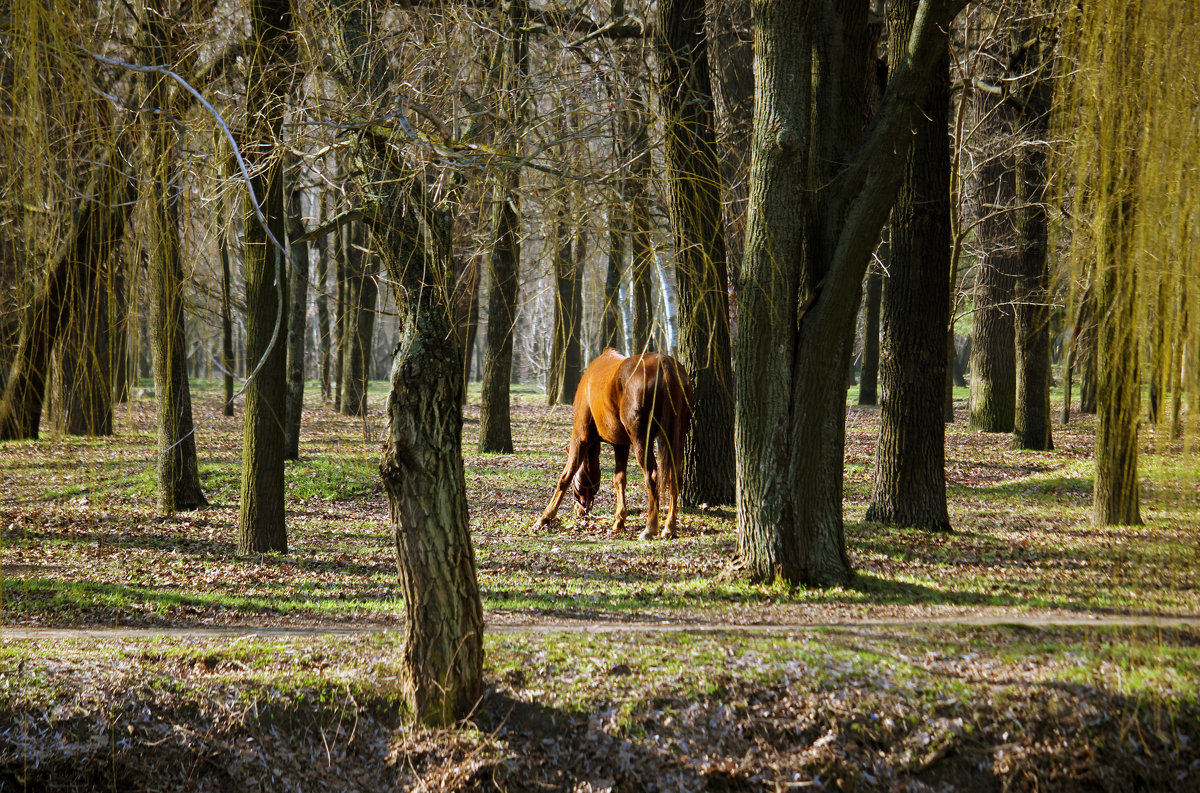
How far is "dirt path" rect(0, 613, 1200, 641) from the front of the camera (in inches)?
269

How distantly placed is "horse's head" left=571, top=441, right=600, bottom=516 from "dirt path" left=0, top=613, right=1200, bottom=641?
4.19 metres

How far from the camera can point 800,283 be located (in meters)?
8.28

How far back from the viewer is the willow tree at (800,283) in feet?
25.2

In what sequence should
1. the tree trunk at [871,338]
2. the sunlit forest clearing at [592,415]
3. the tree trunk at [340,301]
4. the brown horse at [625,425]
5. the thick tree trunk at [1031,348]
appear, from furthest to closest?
the tree trunk at [871,338] → the thick tree trunk at [1031,348] → the brown horse at [625,425] → the tree trunk at [340,301] → the sunlit forest clearing at [592,415]

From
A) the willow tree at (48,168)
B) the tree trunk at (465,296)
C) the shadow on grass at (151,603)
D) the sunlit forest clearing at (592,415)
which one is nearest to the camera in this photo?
the willow tree at (48,168)

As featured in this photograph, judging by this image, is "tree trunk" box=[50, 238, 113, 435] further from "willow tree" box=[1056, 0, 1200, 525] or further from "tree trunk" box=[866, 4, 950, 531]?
"tree trunk" box=[866, 4, 950, 531]

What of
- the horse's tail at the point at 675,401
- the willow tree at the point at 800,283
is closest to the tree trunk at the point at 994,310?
the horse's tail at the point at 675,401

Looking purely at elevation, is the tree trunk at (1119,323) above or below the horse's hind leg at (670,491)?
above

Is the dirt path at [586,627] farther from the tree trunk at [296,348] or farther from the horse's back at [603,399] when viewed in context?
the tree trunk at [296,348]

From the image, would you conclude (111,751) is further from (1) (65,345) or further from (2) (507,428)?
(2) (507,428)

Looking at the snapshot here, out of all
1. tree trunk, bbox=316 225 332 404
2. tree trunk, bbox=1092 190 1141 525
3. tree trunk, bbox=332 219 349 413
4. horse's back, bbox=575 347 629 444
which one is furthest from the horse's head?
tree trunk, bbox=1092 190 1141 525

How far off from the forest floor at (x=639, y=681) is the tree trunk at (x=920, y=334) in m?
1.95

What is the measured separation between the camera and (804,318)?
795 centimetres

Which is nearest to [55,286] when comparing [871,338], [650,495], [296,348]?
[650,495]
